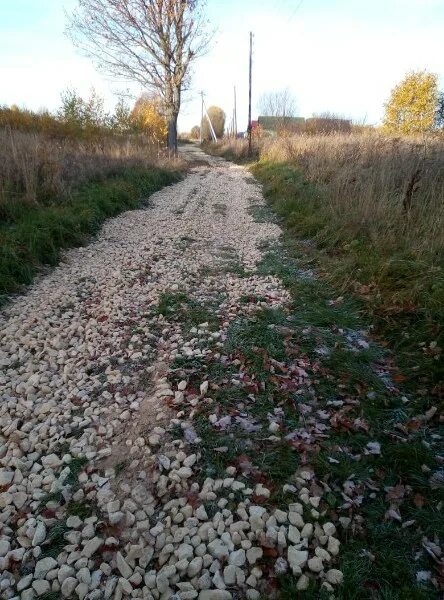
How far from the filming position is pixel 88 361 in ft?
12.4

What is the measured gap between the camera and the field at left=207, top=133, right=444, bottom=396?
3861mm

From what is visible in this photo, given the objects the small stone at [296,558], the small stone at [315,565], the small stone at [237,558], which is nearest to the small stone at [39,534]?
the small stone at [237,558]

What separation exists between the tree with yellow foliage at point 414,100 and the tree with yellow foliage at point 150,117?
15.1 m

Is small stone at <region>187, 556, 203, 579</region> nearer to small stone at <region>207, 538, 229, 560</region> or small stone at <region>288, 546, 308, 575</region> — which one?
small stone at <region>207, 538, 229, 560</region>

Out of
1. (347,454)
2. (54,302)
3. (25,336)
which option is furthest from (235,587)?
(54,302)

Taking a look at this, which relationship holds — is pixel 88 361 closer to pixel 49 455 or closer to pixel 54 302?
pixel 49 455

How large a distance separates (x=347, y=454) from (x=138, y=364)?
209 centimetres

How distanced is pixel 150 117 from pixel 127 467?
21676 mm

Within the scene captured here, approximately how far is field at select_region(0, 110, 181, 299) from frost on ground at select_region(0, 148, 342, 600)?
2.20 ft

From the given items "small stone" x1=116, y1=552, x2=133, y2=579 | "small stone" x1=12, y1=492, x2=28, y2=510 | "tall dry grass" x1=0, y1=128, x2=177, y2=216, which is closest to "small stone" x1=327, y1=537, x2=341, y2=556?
"small stone" x1=116, y1=552, x2=133, y2=579

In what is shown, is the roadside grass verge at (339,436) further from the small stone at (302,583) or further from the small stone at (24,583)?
the small stone at (24,583)

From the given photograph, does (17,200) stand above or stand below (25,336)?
above

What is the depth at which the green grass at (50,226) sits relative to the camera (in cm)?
535

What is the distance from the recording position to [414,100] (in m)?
25.8
